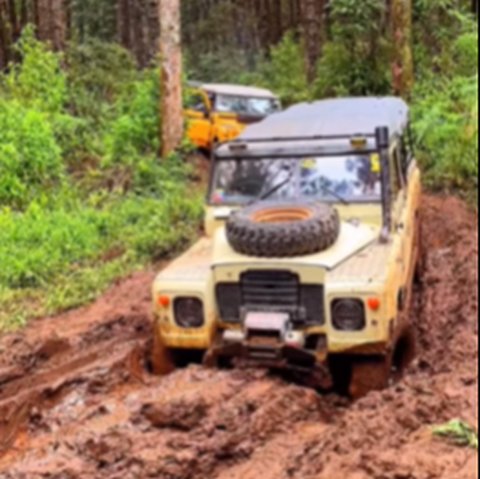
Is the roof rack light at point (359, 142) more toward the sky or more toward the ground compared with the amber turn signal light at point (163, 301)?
more toward the sky

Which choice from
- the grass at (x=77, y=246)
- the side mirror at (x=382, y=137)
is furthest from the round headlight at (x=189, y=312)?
the grass at (x=77, y=246)

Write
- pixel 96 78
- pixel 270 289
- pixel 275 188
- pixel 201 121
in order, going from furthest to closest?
pixel 96 78 → pixel 201 121 → pixel 275 188 → pixel 270 289

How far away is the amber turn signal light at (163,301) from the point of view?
6438 mm

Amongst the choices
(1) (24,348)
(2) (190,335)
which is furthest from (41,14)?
(2) (190,335)

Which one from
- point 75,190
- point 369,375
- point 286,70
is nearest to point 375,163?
point 369,375

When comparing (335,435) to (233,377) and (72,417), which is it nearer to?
(233,377)

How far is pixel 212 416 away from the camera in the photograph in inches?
220

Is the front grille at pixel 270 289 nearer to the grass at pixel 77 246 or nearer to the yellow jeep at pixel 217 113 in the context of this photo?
the grass at pixel 77 246

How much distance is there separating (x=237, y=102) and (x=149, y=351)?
1038 centimetres

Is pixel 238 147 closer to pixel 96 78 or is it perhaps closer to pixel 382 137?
pixel 382 137

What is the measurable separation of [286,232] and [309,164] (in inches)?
48.5

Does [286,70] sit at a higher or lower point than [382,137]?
lower

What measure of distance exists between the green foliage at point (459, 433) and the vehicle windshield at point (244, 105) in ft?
39.6

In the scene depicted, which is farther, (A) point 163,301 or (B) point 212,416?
(A) point 163,301
